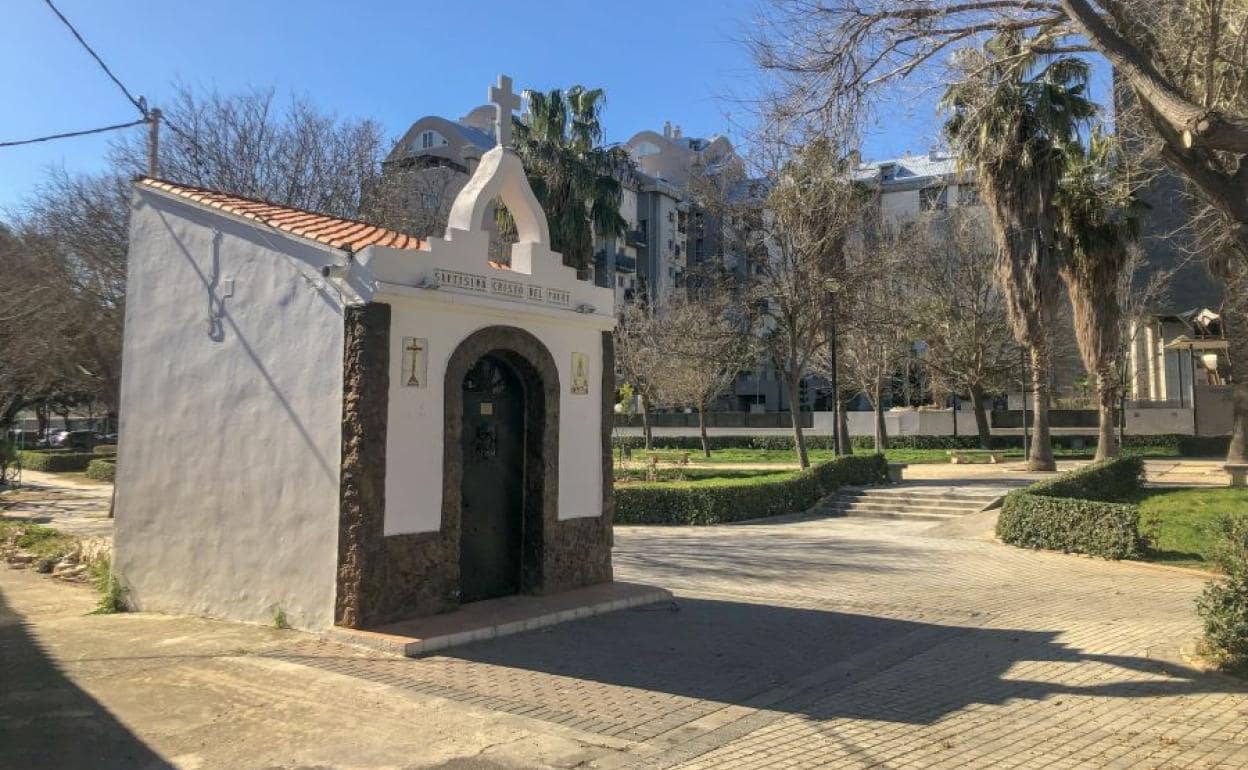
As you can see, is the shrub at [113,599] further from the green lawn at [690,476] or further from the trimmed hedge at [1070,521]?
the trimmed hedge at [1070,521]

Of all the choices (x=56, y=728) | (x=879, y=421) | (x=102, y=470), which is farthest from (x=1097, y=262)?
(x=102, y=470)

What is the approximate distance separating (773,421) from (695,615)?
3585 centimetres

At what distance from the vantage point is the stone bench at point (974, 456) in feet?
105

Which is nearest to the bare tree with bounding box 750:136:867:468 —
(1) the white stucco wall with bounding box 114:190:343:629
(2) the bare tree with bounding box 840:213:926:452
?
(2) the bare tree with bounding box 840:213:926:452

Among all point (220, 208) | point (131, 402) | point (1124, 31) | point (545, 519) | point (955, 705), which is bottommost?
point (955, 705)

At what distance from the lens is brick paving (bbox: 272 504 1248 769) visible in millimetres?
5211

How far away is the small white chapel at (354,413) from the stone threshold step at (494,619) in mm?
161

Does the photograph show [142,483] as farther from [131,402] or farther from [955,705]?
[955,705]

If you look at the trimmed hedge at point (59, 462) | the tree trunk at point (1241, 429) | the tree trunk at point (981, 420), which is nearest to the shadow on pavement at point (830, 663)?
the tree trunk at point (1241, 429)

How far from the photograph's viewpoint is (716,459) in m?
35.4

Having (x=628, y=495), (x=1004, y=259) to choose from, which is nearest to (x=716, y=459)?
(x=1004, y=259)

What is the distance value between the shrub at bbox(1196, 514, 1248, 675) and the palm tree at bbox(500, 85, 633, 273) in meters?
22.8

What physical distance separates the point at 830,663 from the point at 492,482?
151 inches

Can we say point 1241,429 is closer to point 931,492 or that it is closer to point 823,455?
point 931,492
